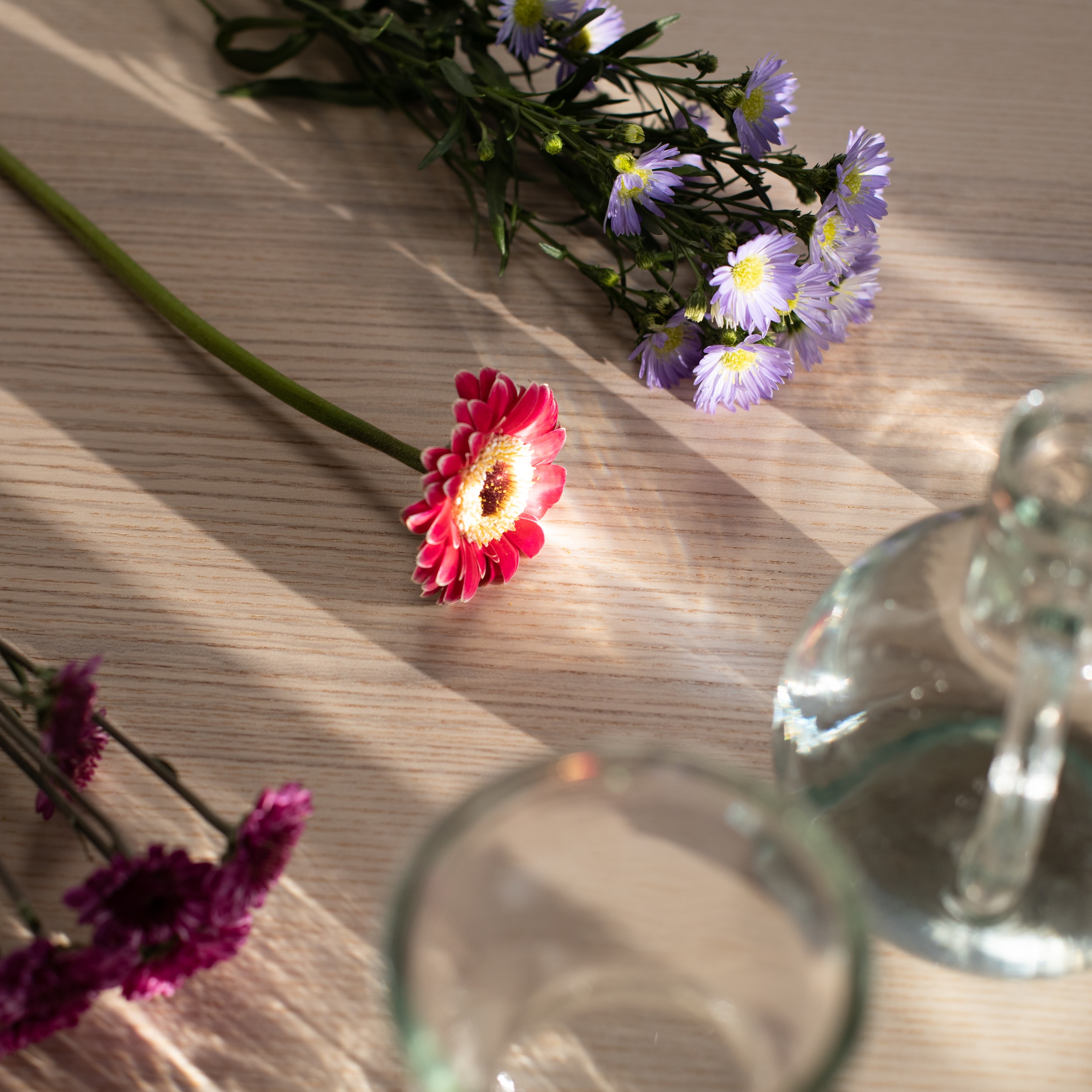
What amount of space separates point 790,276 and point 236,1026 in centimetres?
24

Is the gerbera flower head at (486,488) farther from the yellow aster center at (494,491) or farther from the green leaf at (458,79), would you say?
the green leaf at (458,79)

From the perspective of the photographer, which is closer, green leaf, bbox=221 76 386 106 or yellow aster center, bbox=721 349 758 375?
yellow aster center, bbox=721 349 758 375

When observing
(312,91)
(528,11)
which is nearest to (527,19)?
(528,11)

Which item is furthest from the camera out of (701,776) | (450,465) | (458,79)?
(458,79)

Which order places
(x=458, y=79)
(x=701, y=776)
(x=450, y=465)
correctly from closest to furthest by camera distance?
1. (x=701, y=776)
2. (x=450, y=465)
3. (x=458, y=79)

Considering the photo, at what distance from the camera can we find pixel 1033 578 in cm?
20

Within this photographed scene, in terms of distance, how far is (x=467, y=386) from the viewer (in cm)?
30

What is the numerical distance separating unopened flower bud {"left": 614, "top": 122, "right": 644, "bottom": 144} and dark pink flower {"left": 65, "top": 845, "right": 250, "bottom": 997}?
241mm

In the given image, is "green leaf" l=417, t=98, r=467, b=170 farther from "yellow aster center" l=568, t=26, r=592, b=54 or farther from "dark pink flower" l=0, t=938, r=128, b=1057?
"dark pink flower" l=0, t=938, r=128, b=1057

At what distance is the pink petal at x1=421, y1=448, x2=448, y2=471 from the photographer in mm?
295

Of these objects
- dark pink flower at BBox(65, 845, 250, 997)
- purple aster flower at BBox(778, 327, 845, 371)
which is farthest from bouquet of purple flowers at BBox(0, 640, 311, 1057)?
purple aster flower at BBox(778, 327, 845, 371)

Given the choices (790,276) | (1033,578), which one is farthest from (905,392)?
(1033,578)

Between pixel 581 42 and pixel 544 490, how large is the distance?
182 millimetres

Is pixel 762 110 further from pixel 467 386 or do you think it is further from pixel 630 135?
pixel 467 386
